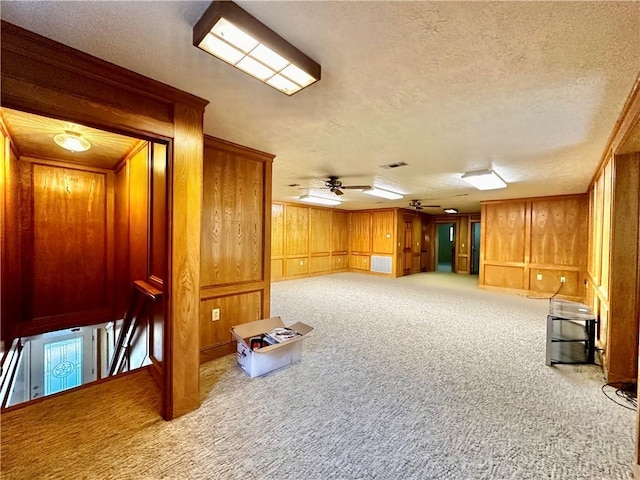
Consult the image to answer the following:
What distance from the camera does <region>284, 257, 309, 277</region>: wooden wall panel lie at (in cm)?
810

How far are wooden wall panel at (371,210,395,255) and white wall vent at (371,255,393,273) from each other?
0.63 ft

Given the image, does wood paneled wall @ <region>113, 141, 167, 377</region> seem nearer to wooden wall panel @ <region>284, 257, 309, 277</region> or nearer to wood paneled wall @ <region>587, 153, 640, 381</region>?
wood paneled wall @ <region>587, 153, 640, 381</region>

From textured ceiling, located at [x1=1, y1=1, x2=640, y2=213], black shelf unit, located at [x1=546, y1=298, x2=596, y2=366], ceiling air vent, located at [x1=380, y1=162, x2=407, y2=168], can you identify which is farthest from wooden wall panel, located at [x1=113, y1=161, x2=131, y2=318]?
black shelf unit, located at [x1=546, y1=298, x2=596, y2=366]

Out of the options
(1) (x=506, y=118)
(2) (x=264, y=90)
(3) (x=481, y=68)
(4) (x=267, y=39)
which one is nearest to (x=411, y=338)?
(1) (x=506, y=118)

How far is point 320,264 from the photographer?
29.9 ft

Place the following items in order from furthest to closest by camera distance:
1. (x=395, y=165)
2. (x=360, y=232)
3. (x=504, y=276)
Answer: (x=360, y=232)
(x=504, y=276)
(x=395, y=165)

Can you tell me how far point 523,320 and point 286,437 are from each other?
4.29 m

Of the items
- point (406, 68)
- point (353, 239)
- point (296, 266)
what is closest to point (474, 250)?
point (353, 239)

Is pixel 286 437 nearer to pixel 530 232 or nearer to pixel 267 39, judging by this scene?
pixel 267 39

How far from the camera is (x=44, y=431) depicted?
1.84 m

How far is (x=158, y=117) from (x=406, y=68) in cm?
165

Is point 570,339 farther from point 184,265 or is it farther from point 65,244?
point 65,244

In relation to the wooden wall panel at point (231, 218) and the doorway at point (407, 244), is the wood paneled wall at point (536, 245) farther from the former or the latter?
the wooden wall panel at point (231, 218)

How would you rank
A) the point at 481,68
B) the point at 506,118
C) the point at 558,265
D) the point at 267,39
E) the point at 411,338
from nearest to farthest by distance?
the point at 267,39 → the point at 481,68 → the point at 506,118 → the point at 411,338 → the point at 558,265
